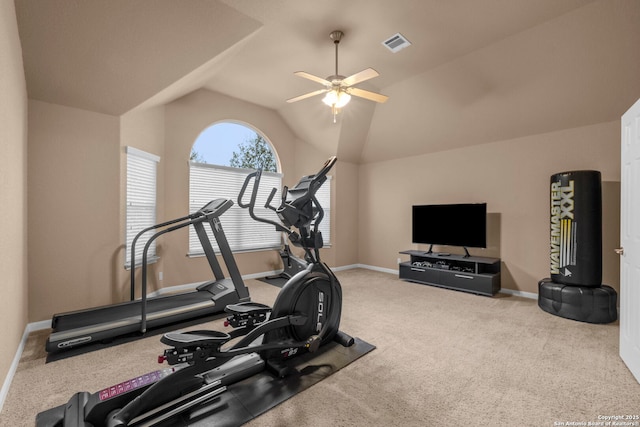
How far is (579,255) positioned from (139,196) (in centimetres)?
545

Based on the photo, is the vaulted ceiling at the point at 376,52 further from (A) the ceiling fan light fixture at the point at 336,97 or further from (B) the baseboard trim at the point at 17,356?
(B) the baseboard trim at the point at 17,356

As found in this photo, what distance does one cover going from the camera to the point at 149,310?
305 cm

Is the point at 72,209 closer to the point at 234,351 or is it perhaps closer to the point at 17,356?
the point at 17,356

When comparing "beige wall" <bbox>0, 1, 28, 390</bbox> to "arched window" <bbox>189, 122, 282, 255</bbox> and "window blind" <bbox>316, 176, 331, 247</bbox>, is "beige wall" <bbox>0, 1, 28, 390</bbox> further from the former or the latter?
"window blind" <bbox>316, 176, 331, 247</bbox>

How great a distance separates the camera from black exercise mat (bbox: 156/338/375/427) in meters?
1.64

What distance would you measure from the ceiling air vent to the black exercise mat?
10.8ft

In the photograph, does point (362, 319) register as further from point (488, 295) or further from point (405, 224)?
point (405, 224)

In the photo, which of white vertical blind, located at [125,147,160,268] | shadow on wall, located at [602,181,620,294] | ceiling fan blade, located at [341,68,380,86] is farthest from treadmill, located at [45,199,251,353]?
shadow on wall, located at [602,181,620,294]

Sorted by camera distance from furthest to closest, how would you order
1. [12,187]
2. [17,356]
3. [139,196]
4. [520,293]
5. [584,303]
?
[520,293] < [139,196] < [584,303] < [17,356] < [12,187]

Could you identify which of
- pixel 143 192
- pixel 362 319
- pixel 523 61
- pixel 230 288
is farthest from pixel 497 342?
pixel 143 192

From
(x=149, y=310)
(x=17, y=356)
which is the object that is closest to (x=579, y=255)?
(x=149, y=310)

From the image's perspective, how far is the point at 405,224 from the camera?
5723 mm

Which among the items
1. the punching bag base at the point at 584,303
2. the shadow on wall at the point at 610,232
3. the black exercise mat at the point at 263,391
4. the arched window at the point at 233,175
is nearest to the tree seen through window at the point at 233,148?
the arched window at the point at 233,175

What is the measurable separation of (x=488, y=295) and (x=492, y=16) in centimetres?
349
